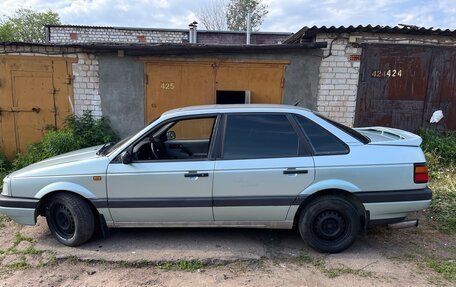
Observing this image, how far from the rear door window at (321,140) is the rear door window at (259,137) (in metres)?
0.15

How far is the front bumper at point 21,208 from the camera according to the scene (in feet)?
12.4

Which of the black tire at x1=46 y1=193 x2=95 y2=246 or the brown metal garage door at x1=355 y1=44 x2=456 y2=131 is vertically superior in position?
the brown metal garage door at x1=355 y1=44 x2=456 y2=131

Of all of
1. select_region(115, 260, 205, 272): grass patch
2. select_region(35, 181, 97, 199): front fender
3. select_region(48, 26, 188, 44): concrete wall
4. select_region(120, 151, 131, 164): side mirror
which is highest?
select_region(48, 26, 188, 44): concrete wall

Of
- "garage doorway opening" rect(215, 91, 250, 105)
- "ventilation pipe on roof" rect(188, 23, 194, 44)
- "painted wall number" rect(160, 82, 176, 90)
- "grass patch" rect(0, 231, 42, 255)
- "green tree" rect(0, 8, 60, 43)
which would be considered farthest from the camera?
"green tree" rect(0, 8, 60, 43)

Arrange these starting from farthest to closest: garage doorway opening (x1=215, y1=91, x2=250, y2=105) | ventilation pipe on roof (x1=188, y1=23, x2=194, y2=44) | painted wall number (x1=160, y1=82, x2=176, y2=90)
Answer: ventilation pipe on roof (x1=188, y1=23, x2=194, y2=44)
garage doorway opening (x1=215, y1=91, x2=250, y2=105)
painted wall number (x1=160, y1=82, x2=176, y2=90)

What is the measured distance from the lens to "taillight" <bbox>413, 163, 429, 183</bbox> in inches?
141

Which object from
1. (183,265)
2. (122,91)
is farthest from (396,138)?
(122,91)

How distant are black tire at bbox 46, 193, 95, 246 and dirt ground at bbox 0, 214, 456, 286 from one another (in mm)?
128

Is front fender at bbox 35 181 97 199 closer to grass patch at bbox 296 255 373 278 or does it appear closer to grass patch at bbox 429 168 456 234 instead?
grass patch at bbox 296 255 373 278

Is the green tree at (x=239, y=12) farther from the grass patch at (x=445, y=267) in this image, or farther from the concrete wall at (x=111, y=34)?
the grass patch at (x=445, y=267)

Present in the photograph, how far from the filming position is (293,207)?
3648mm

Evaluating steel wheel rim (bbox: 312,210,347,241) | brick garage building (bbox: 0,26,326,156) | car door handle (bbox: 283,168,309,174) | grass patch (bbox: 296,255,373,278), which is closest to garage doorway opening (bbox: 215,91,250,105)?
brick garage building (bbox: 0,26,326,156)

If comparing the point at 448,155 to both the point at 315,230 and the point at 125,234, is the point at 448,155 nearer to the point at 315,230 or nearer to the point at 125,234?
the point at 315,230

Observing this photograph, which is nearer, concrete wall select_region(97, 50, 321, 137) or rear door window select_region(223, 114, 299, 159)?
rear door window select_region(223, 114, 299, 159)
